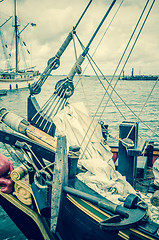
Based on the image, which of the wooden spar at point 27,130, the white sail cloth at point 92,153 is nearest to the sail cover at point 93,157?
the white sail cloth at point 92,153

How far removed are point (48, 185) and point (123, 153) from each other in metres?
1.97

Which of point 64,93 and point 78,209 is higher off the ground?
point 64,93

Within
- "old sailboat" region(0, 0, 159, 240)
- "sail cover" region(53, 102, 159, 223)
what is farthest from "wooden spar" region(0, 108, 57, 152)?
"sail cover" region(53, 102, 159, 223)

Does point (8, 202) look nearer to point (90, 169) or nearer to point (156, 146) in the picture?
point (90, 169)

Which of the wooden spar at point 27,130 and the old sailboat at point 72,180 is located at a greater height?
the wooden spar at point 27,130

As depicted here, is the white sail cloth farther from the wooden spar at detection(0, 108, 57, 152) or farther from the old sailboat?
the wooden spar at detection(0, 108, 57, 152)

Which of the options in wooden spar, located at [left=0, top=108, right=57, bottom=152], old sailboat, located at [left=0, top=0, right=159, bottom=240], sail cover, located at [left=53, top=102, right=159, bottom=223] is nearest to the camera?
old sailboat, located at [left=0, top=0, right=159, bottom=240]

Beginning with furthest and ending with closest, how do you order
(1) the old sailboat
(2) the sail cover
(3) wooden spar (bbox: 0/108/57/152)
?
1. (3) wooden spar (bbox: 0/108/57/152)
2. (2) the sail cover
3. (1) the old sailboat

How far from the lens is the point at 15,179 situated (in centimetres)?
646

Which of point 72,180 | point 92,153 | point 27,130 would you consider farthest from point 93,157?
point 27,130

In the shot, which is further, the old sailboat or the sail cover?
the sail cover

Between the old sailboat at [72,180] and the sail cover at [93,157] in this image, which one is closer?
the old sailboat at [72,180]

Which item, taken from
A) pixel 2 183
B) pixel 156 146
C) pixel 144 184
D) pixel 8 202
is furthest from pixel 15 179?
pixel 156 146

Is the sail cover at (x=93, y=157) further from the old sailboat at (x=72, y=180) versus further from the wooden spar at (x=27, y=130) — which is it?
the wooden spar at (x=27, y=130)
